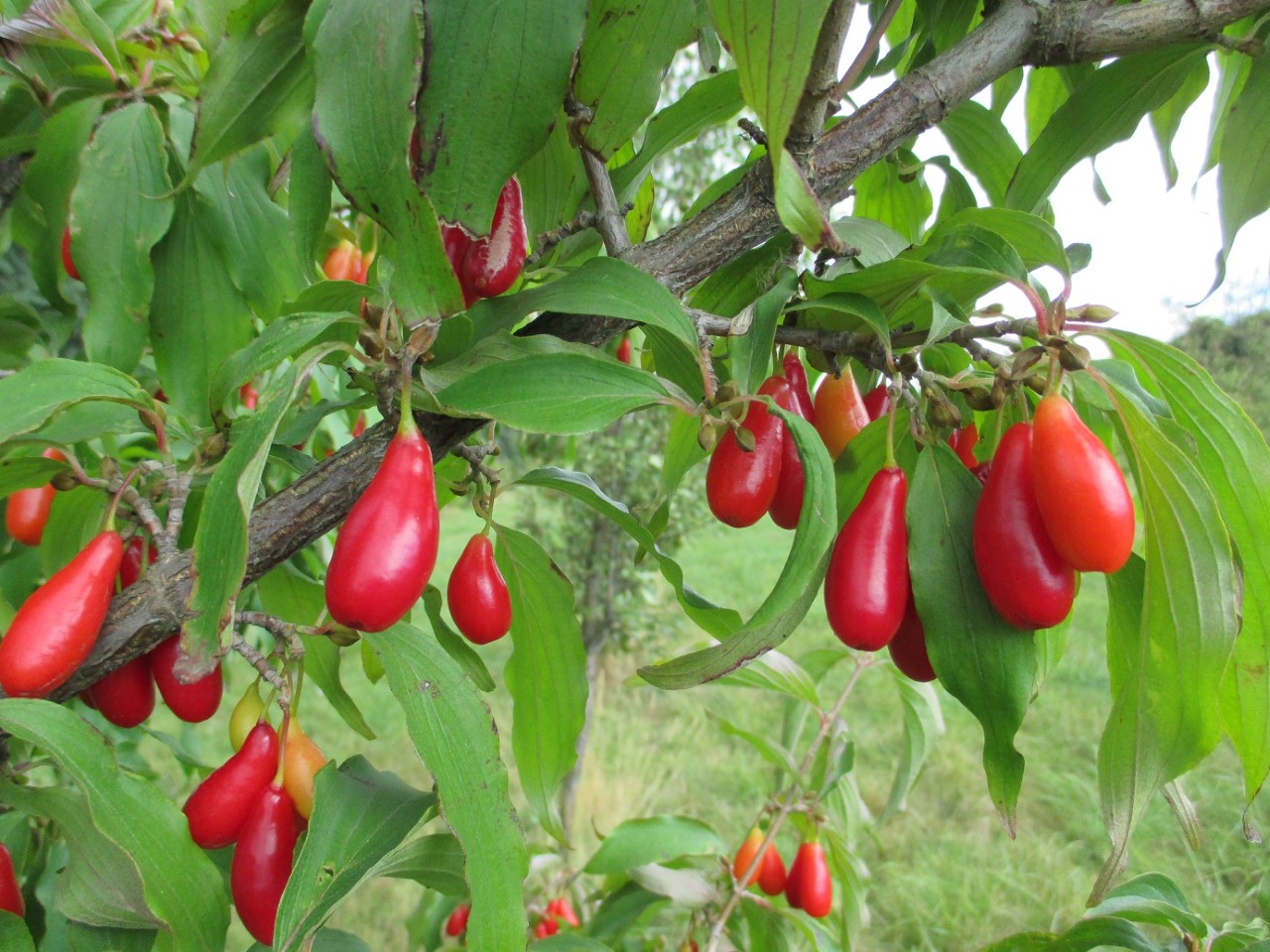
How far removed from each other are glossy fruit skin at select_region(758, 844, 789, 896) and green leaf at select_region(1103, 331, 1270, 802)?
1.08 meters

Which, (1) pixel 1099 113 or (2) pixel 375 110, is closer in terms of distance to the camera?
(2) pixel 375 110

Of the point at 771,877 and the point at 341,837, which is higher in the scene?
the point at 341,837

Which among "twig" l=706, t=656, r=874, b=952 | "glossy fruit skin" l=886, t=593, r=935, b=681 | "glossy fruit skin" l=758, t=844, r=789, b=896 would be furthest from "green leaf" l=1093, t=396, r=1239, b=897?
"glossy fruit skin" l=758, t=844, r=789, b=896

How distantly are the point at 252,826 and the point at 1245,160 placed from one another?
1.01 metres

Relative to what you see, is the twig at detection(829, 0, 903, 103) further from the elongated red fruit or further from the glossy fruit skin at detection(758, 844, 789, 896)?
the glossy fruit skin at detection(758, 844, 789, 896)

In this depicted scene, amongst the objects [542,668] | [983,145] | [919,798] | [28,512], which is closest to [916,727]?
[542,668]

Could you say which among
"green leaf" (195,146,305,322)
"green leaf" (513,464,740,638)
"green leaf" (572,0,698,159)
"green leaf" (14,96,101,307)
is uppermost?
"green leaf" (14,96,101,307)

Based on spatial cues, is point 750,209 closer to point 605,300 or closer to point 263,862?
point 605,300

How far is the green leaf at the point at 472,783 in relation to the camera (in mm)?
577

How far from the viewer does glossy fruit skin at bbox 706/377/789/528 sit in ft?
2.07

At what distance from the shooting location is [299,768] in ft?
2.34

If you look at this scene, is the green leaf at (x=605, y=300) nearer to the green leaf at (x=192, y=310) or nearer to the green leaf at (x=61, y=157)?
the green leaf at (x=192, y=310)

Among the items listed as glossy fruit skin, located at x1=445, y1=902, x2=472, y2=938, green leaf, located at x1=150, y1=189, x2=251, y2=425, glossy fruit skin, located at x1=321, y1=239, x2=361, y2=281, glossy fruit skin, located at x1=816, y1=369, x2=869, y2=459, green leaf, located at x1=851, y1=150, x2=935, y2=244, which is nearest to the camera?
glossy fruit skin, located at x1=816, y1=369, x2=869, y2=459

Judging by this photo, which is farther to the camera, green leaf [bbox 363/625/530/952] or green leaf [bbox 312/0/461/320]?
green leaf [bbox 363/625/530/952]
